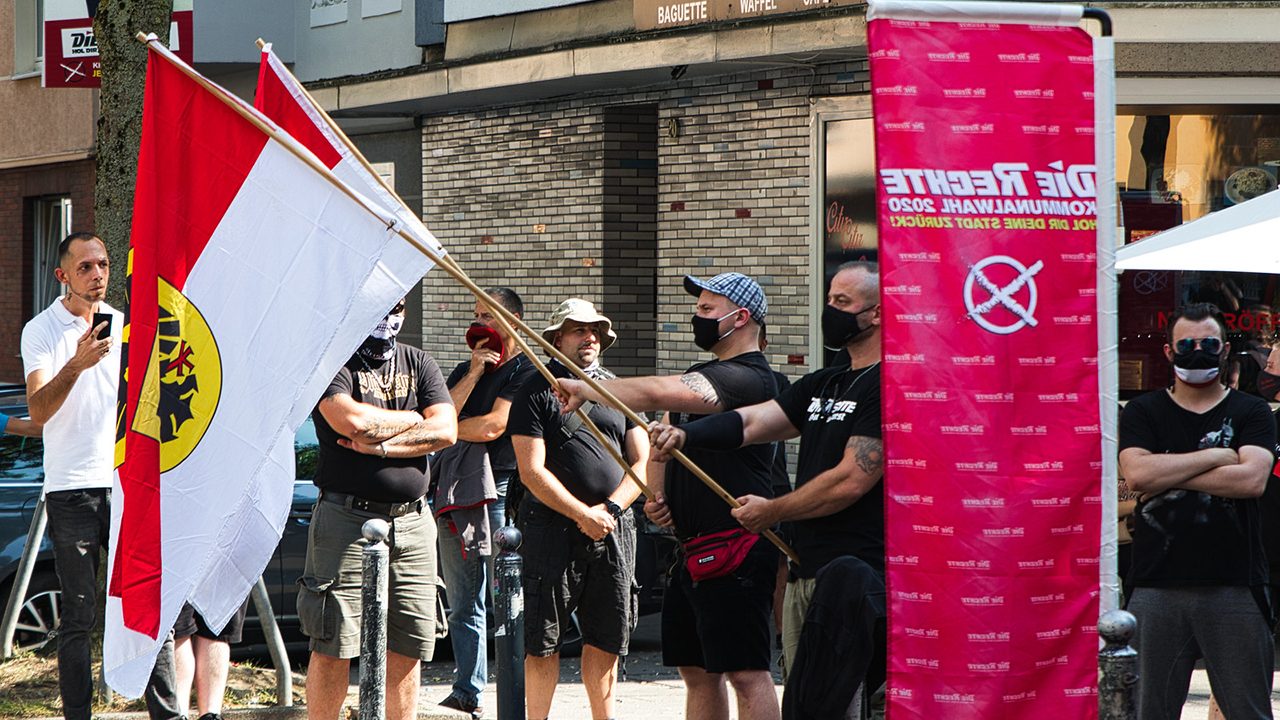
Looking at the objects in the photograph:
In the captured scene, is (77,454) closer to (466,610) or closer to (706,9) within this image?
(466,610)

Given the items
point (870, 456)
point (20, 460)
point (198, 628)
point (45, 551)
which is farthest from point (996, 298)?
point (20, 460)

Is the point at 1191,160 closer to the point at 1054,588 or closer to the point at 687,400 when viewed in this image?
the point at 687,400

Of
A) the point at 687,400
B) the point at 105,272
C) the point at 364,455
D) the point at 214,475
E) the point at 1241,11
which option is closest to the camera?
the point at 214,475

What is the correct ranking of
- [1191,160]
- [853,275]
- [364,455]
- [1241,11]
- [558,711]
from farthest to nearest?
[1191,160], [1241,11], [558,711], [364,455], [853,275]

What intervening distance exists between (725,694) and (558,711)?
69.4 inches

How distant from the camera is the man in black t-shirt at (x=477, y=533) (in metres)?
8.03

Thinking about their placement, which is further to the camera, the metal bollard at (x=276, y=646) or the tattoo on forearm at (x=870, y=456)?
the metal bollard at (x=276, y=646)

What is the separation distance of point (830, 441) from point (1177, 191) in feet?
23.8

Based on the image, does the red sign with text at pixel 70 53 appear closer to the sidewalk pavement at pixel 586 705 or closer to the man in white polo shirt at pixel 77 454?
the sidewalk pavement at pixel 586 705

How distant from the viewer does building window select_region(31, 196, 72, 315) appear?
2406 centimetres

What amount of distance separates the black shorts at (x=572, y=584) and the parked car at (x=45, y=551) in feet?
5.11

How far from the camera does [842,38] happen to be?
11758mm

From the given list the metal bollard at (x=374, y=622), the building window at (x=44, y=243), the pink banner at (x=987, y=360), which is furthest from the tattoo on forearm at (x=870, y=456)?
the building window at (x=44, y=243)

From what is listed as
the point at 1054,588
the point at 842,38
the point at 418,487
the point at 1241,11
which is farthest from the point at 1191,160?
the point at 1054,588
